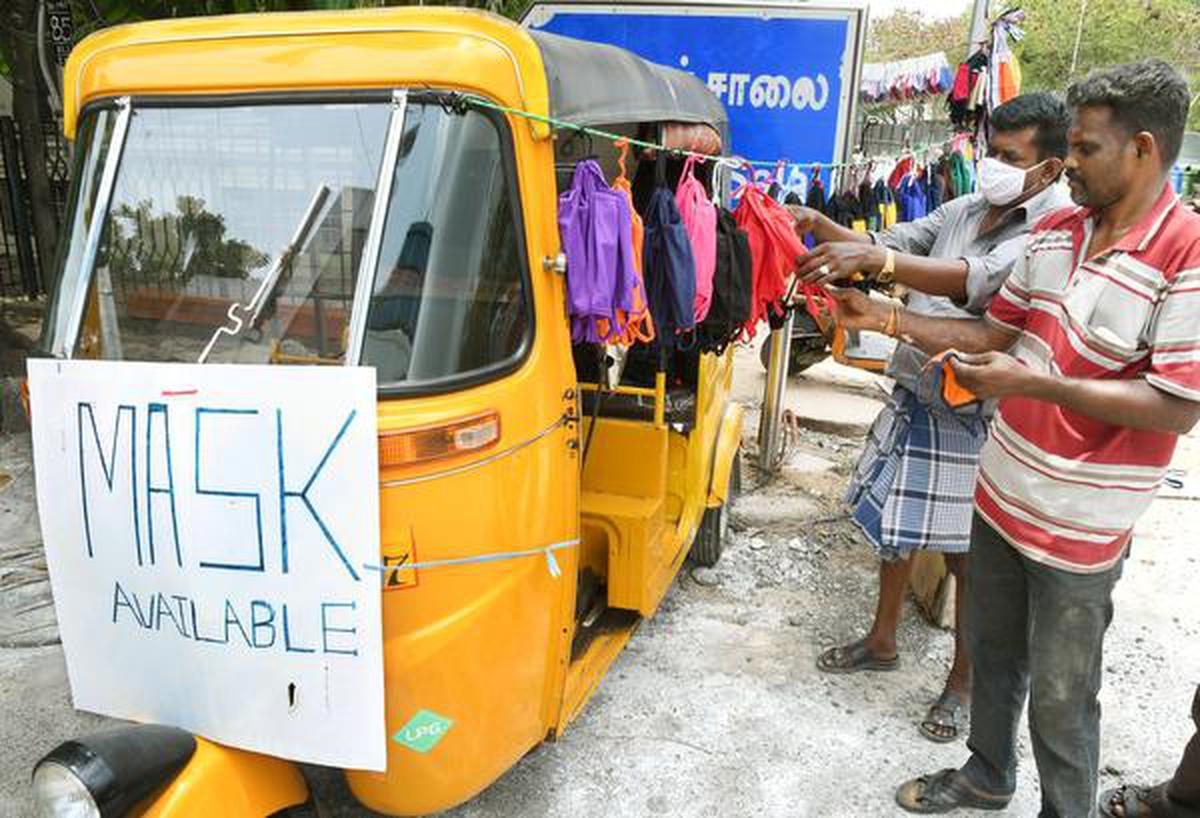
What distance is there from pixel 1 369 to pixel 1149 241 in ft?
24.7

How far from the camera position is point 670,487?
369 cm

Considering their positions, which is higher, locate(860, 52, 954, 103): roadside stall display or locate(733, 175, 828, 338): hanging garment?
locate(860, 52, 954, 103): roadside stall display

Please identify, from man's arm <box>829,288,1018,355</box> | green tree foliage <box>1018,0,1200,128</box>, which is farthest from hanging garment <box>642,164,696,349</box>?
green tree foliage <box>1018,0,1200,128</box>

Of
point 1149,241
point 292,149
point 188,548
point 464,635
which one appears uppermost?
point 292,149

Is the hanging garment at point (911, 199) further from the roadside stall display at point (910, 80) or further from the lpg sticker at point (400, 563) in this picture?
the roadside stall display at point (910, 80)

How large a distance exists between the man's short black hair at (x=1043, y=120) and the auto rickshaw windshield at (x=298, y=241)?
1.70m

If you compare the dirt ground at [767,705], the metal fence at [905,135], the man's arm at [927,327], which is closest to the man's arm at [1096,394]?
the man's arm at [927,327]

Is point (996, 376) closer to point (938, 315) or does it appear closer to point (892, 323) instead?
point (892, 323)

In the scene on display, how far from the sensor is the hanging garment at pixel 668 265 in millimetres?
2604

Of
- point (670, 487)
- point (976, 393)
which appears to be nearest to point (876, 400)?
point (670, 487)

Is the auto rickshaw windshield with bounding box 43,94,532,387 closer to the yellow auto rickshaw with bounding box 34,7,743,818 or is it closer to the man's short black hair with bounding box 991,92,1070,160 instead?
the yellow auto rickshaw with bounding box 34,7,743,818

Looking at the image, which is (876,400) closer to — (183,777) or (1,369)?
(183,777)

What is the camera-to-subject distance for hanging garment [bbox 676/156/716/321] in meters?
2.76

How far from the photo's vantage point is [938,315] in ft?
9.37
